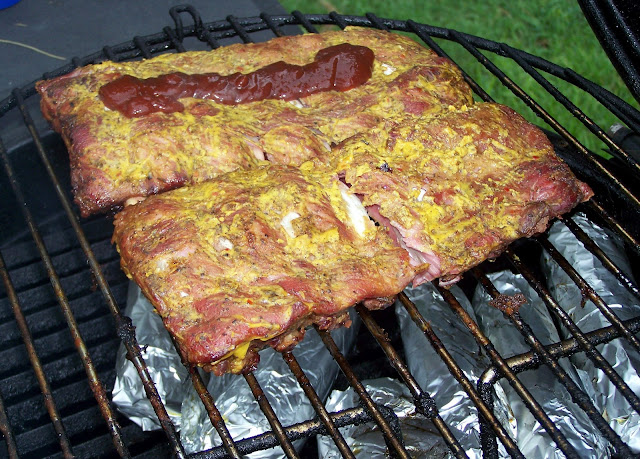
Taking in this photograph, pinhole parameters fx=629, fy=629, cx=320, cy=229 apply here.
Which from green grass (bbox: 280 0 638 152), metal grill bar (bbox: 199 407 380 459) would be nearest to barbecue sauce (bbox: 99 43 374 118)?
metal grill bar (bbox: 199 407 380 459)

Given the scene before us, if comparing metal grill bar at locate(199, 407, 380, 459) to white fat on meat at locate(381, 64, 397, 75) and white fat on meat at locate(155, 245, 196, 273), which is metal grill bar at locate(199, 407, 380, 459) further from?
white fat on meat at locate(381, 64, 397, 75)

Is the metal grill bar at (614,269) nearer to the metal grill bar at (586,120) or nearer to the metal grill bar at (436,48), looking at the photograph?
the metal grill bar at (586,120)

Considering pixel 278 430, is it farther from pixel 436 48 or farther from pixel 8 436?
pixel 436 48

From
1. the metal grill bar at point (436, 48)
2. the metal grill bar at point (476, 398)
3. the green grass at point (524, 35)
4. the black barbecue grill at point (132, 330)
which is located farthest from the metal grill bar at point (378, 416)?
the green grass at point (524, 35)

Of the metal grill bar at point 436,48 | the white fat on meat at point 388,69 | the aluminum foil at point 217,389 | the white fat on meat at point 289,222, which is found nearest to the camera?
the white fat on meat at point 289,222

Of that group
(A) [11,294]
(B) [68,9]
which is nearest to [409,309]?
(A) [11,294]

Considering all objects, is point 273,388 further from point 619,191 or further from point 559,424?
point 619,191

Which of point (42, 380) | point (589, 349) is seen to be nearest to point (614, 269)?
point (589, 349)
